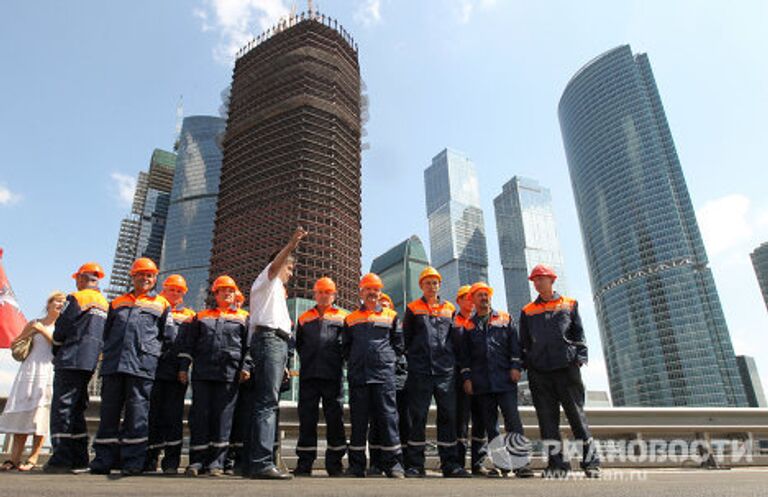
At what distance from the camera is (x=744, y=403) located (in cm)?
10394

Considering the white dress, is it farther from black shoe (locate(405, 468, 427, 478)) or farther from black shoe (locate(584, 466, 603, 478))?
black shoe (locate(584, 466, 603, 478))

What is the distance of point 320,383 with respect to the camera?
4867 millimetres

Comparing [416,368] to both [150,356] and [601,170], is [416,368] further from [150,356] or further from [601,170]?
[601,170]

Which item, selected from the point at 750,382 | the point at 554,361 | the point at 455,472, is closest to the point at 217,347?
the point at 455,472

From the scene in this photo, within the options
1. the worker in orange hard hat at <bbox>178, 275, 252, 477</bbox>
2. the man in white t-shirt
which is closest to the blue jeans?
the man in white t-shirt

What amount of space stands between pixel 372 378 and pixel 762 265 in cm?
19480

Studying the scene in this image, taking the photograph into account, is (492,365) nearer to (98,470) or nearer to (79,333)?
(98,470)

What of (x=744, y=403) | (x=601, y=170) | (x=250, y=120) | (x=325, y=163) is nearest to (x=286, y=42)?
(x=250, y=120)

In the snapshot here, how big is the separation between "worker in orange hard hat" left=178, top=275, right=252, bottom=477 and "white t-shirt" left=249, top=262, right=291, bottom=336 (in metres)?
0.42

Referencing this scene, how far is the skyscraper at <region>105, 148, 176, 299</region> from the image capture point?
136 m

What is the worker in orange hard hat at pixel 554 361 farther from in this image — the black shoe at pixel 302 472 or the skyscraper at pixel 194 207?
the skyscraper at pixel 194 207

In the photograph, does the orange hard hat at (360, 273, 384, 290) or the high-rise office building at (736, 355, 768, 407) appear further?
the high-rise office building at (736, 355, 768, 407)

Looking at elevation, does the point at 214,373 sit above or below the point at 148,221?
below

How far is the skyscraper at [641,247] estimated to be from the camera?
10831cm
